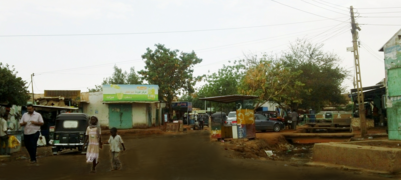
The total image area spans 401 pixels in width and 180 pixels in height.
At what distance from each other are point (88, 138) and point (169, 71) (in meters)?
33.1

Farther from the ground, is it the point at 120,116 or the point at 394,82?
the point at 394,82

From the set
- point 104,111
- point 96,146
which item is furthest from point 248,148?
point 104,111

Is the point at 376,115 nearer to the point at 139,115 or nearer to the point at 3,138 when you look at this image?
the point at 139,115

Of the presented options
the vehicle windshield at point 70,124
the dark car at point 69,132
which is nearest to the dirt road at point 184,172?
the dark car at point 69,132

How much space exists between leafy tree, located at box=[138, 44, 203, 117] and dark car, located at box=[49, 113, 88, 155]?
26020mm

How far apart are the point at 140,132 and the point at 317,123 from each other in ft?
50.2

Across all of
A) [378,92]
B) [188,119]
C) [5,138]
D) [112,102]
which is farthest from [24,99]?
[188,119]

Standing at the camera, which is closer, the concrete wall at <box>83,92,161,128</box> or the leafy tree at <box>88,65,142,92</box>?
the concrete wall at <box>83,92,161,128</box>

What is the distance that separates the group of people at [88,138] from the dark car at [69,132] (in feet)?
6.93

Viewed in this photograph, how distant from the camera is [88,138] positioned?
9.93 m

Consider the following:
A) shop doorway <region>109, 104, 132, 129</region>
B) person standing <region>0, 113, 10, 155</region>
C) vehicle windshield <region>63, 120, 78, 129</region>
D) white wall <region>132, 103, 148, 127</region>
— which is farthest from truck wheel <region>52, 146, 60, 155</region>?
white wall <region>132, 103, 148, 127</region>

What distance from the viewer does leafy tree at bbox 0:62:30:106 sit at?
2103 centimetres

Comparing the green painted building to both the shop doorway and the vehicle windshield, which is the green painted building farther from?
the shop doorway

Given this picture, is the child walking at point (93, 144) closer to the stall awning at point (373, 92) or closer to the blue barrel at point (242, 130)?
the blue barrel at point (242, 130)
